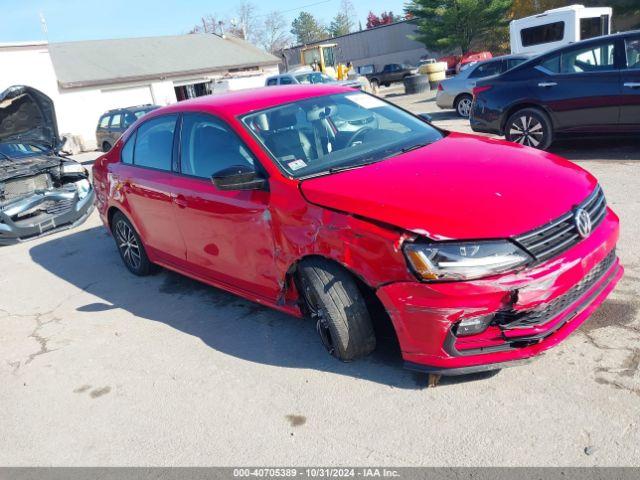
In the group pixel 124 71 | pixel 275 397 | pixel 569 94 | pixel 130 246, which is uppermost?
pixel 124 71

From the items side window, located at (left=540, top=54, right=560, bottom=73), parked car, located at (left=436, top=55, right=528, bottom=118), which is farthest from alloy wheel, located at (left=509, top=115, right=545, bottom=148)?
parked car, located at (left=436, top=55, right=528, bottom=118)

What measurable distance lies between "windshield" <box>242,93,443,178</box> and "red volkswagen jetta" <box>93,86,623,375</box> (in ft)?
0.05

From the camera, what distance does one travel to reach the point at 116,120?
17.5 metres

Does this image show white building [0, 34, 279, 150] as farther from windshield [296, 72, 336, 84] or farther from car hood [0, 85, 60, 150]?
car hood [0, 85, 60, 150]

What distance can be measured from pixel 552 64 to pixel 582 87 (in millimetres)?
645

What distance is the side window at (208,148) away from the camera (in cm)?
391

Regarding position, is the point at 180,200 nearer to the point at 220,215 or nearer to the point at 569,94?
the point at 220,215

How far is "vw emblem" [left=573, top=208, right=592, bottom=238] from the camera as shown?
9.80 feet

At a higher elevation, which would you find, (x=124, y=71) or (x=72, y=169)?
(x=124, y=71)

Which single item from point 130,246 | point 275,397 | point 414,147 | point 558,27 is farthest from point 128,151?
point 558,27

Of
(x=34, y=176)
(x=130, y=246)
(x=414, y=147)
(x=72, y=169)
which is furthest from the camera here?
(x=72, y=169)

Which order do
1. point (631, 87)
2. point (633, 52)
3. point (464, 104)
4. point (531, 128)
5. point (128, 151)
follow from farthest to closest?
point (464, 104)
point (531, 128)
point (633, 52)
point (631, 87)
point (128, 151)

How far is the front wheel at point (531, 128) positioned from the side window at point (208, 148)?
5.29m

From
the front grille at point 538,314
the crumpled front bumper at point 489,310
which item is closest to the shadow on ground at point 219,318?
the crumpled front bumper at point 489,310
